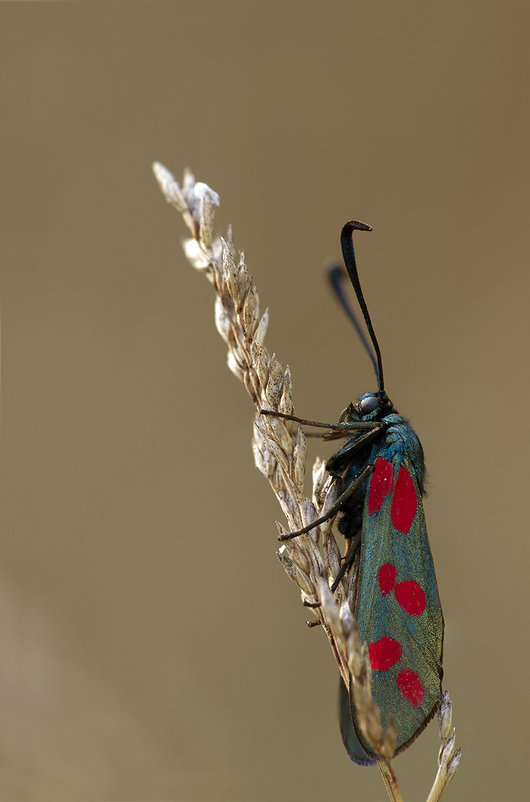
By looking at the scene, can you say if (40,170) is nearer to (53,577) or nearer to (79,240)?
(79,240)

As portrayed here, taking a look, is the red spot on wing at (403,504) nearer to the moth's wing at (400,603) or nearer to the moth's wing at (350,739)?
the moth's wing at (400,603)

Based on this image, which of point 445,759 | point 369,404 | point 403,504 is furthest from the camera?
point 369,404

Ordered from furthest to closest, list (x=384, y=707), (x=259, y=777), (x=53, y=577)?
1. (x=53, y=577)
2. (x=259, y=777)
3. (x=384, y=707)

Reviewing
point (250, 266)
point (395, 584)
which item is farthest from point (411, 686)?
point (250, 266)

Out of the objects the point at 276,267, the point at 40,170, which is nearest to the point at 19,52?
the point at 40,170

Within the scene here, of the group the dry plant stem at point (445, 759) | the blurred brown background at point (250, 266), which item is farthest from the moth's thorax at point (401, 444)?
the blurred brown background at point (250, 266)

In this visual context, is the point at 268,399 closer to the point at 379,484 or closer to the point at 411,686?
the point at 379,484
